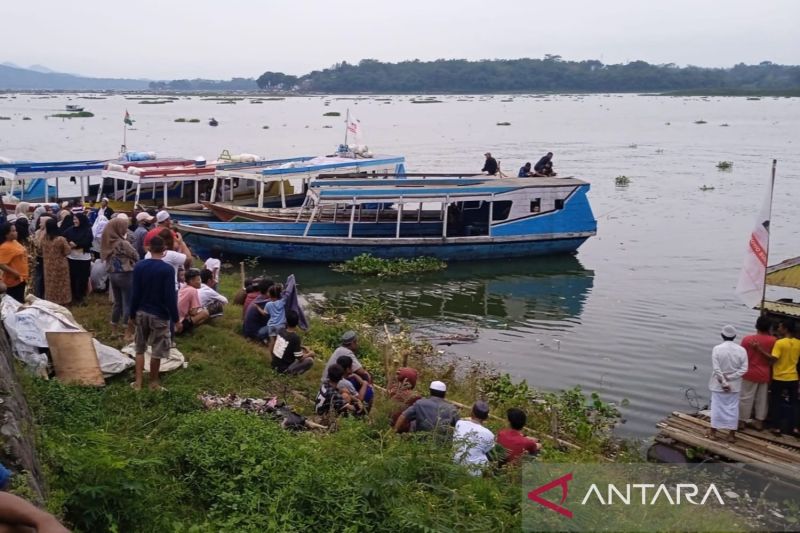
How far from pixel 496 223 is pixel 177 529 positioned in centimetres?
1767

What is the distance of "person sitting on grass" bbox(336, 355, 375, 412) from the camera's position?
29.3 feet

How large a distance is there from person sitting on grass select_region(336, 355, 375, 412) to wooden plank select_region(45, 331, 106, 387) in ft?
8.89

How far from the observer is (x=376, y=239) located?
70.2 feet

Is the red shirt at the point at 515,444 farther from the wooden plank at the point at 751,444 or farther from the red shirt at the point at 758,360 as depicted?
the red shirt at the point at 758,360

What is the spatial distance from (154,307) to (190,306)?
2.54 meters

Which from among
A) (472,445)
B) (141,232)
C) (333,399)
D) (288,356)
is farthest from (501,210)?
(472,445)

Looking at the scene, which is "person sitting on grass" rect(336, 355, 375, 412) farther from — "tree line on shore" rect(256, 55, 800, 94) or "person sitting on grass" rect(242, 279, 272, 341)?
"tree line on shore" rect(256, 55, 800, 94)

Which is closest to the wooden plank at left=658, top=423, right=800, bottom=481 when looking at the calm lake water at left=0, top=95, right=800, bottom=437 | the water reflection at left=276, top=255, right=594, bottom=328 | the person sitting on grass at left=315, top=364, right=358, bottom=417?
the calm lake water at left=0, top=95, right=800, bottom=437

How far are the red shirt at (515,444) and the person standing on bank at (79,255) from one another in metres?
6.98

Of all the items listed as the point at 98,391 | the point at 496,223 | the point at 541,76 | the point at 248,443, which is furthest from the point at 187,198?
the point at 541,76

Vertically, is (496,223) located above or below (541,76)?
below

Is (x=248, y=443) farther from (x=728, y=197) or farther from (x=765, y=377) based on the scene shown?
(x=728, y=197)

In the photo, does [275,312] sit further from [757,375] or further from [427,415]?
[757,375]

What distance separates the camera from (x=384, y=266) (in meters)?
21.0
